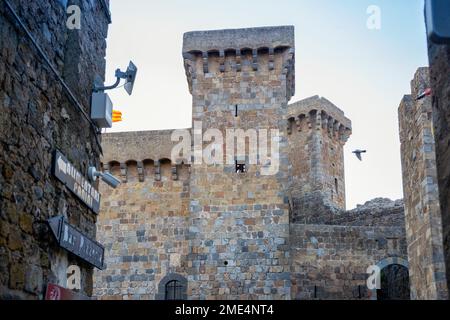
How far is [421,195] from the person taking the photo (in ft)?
32.1

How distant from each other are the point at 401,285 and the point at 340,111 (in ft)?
29.3

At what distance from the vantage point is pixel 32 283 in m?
5.61

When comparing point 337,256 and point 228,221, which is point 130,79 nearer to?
point 228,221

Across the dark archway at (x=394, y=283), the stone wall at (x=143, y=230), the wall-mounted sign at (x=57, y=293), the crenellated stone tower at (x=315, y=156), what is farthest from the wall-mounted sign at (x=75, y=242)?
the crenellated stone tower at (x=315, y=156)

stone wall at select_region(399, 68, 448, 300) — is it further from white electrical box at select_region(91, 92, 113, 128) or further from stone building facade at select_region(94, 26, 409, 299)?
stone building facade at select_region(94, 26, 409, 299)

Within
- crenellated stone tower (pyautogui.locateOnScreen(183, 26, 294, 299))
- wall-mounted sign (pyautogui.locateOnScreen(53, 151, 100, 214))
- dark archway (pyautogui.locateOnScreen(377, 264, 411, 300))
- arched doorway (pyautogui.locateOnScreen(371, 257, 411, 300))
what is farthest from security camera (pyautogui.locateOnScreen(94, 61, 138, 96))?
dark archway (pyautogui.locateOnScreen(377, 264, 411, 300))

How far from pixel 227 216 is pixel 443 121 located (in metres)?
12.6

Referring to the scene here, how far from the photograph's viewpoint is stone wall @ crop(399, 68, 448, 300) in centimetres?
912

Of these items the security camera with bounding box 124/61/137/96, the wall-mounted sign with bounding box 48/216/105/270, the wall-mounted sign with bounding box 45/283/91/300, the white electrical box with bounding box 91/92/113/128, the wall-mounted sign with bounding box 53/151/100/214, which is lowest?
the wall-mounted sign with bounding box 45/283/91/300

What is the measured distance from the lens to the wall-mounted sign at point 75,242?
6.00 metres

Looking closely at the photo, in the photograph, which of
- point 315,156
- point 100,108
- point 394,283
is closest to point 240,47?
point 394,283

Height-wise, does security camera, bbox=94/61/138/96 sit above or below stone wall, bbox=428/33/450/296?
above

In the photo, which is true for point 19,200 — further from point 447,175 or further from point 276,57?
point 276,57

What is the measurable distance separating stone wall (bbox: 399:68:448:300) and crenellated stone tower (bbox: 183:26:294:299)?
5892 millimetres
